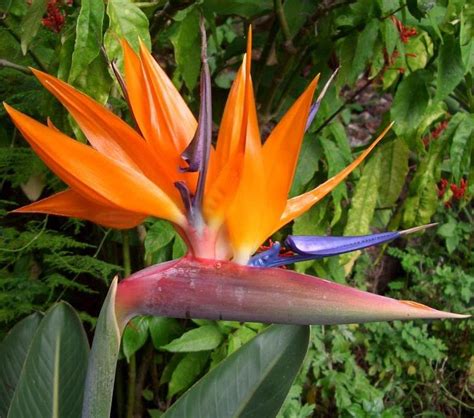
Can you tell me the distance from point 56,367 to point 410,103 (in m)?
0.69

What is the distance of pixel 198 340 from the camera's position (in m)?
1.25

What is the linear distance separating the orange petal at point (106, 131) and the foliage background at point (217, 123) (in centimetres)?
17

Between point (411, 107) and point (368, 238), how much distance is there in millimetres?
632

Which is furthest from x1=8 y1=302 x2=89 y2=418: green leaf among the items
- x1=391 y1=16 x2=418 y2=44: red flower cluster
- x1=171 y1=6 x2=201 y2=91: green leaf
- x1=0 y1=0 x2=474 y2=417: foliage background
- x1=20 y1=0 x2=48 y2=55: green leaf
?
x1=391 y1=16 x2=418 y2=44: red flower cluster

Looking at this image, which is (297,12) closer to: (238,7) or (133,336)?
(238,7)

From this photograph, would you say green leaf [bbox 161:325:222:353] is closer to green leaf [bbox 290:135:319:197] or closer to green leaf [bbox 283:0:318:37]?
green leaf [bbox 290:135:319:197]

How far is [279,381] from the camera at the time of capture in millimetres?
791

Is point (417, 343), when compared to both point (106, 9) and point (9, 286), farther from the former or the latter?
point (106, 9)

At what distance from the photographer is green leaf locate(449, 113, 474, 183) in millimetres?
1059

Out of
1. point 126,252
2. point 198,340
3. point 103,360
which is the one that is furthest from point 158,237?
point 103,360

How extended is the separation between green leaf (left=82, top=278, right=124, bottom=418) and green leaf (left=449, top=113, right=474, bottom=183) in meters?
0.70

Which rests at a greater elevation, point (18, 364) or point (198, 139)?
point (198, 139)

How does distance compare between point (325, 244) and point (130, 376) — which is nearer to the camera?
point (325, 244)

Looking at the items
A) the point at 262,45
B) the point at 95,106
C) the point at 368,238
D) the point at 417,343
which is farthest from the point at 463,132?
the point at 417,343
